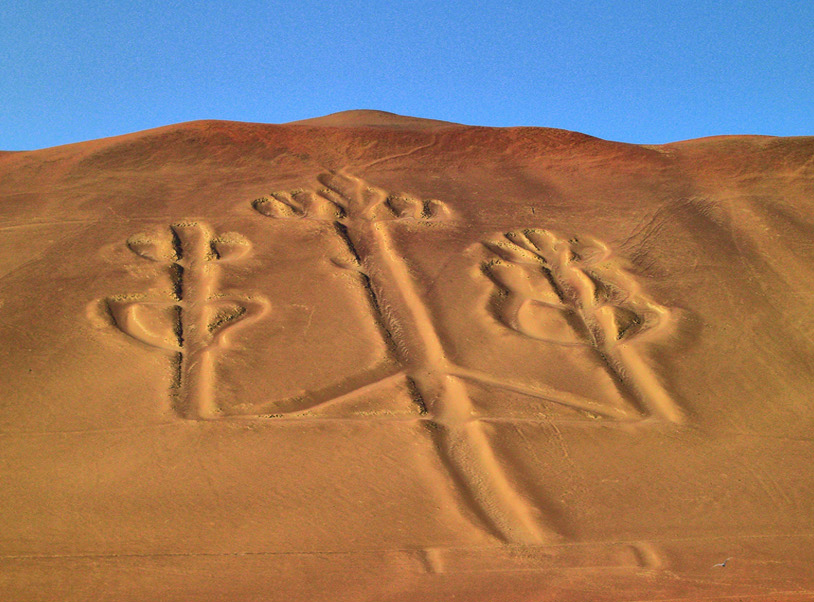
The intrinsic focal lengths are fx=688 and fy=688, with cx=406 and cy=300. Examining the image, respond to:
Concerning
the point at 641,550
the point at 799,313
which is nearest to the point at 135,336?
the point at 641,550

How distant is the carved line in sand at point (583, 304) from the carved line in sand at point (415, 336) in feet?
3.39

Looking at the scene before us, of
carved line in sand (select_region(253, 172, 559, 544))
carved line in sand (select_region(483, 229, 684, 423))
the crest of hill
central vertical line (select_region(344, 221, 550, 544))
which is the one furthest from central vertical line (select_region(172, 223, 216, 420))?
the crest of hill

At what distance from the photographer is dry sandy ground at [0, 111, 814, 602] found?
419 cm

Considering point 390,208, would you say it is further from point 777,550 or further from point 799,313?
point 777,550

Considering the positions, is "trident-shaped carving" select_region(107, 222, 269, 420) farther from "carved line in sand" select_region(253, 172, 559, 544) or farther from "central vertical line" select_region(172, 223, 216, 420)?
"carved line in sand" select_region(253, 172, 559, 544)

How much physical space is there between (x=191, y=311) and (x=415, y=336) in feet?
7.42

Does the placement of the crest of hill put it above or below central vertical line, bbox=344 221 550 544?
above

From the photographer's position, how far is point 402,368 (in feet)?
21.1

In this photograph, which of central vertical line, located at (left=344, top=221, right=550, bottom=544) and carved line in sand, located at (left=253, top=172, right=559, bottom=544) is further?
carved line in sand, located at (left=253, top=172, right=559, bottom=544)

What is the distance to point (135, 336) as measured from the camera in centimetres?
654

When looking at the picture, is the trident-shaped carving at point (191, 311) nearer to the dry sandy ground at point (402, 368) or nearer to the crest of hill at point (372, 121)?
the dry sandy ground at point (402, 368)

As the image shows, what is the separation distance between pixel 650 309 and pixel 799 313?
183 cm

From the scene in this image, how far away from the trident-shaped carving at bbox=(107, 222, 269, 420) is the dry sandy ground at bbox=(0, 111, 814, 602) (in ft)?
0.11

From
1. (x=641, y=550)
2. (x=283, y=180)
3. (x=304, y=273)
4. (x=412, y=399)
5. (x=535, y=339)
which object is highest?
(x=283, y=180)
